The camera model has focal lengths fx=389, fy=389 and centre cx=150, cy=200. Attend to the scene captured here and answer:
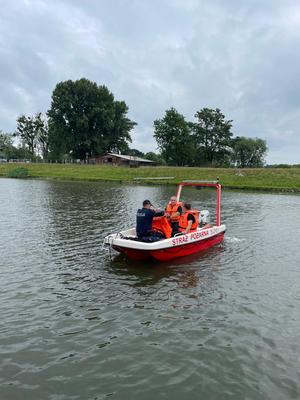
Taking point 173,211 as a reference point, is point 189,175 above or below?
above

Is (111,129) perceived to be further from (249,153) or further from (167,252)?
(167,252)

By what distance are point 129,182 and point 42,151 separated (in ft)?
306

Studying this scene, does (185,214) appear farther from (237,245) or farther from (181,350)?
(181,350)

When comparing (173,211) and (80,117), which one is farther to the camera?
(80,117)

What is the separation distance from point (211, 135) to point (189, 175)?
162 ft

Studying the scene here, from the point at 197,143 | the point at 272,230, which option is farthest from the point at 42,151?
the point at 272,230

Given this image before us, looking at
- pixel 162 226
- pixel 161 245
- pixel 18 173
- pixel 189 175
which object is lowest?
pixel 161 245

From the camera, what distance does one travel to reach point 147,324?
9.76m

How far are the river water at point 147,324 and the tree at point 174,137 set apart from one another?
315 ft

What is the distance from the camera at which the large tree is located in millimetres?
111375

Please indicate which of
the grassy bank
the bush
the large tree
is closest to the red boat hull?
the grassy bank

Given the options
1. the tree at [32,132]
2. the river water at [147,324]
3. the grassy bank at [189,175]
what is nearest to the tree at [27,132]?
the tree at [32,132]

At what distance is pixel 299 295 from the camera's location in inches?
478

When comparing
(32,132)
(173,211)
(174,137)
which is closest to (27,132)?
(32,132)
